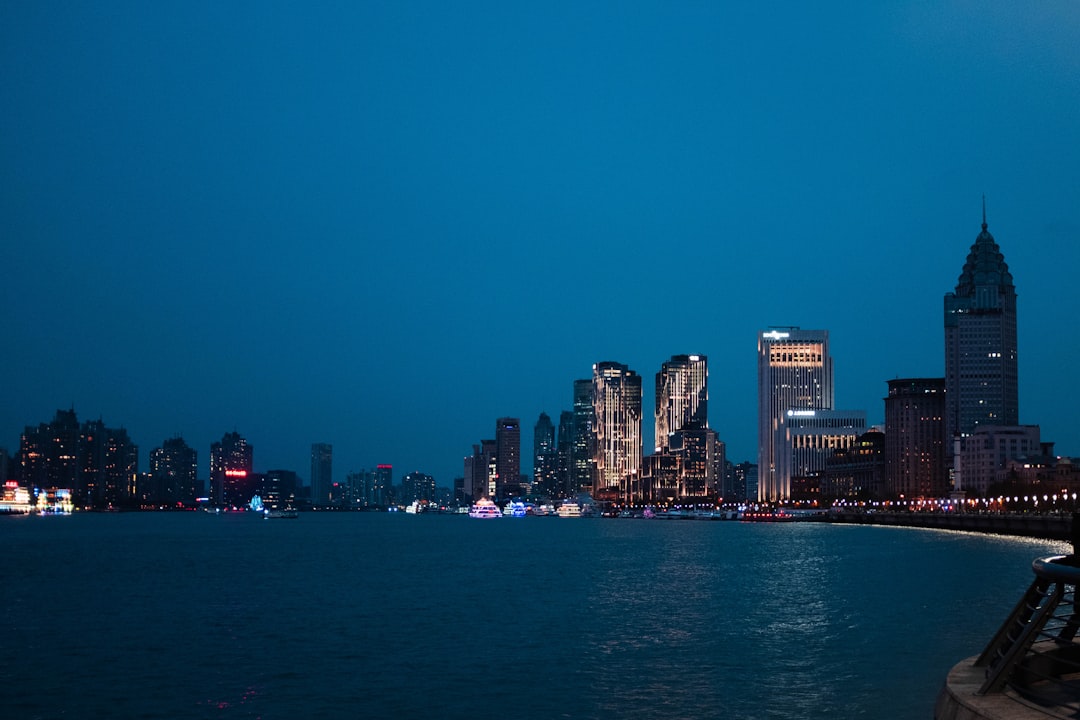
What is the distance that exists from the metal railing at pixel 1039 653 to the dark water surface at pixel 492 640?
7.34 m

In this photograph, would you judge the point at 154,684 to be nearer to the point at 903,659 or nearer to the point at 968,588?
the point at 903,659

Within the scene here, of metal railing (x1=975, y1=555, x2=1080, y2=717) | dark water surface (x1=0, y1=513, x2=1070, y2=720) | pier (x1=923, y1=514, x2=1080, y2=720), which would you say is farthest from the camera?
dark water surface (x1=0, y1=513, x2=1070, y2=720)

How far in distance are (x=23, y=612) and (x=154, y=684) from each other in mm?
28004

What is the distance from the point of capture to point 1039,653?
22.2m

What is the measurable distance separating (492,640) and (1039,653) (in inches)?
1088

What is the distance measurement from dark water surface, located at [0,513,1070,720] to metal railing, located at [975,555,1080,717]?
24.1ft

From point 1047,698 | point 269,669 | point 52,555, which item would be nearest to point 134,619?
point 269,669

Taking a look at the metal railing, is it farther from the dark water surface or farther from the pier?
the dark water surface

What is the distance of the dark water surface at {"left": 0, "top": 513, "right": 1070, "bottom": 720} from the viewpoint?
33188mm

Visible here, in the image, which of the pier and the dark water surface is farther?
the dark water surface

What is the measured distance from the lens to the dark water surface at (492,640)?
33.2 metres

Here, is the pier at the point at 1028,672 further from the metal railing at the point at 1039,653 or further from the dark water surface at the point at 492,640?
the dark water surface at the point at 492,640

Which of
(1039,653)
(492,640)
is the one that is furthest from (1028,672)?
(492,640)

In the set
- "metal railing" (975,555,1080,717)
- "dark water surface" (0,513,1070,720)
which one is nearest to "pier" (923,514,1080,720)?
"metal railing" (975,555,1080,717)
